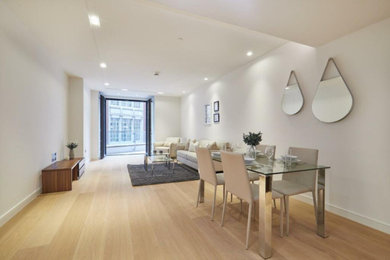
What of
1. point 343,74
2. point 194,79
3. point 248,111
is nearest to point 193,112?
point 194,79

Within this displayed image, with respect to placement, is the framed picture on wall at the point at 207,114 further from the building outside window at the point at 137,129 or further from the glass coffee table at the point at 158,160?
the building outside window at the point at 137,129

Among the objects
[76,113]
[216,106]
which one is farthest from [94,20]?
[216,106]

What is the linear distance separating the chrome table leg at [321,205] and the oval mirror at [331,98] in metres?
0.98

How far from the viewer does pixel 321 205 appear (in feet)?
6.40

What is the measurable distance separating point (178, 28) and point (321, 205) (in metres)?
2.95

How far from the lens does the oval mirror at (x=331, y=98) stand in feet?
7.76

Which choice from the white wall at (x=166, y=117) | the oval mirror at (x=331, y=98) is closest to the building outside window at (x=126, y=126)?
the white wall at (x=166, y=117)

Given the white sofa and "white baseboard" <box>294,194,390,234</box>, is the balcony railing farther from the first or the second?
"white baseboard" <box>294,194,390,234</box>

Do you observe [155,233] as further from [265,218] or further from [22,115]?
[22,115]

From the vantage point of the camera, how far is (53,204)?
2.78 meters

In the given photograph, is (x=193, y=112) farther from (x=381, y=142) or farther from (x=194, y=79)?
(x=381, y=142)

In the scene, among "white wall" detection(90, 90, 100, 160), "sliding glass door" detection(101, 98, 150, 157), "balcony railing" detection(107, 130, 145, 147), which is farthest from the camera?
"balcony railing" detection(107, 130, 145, 147)

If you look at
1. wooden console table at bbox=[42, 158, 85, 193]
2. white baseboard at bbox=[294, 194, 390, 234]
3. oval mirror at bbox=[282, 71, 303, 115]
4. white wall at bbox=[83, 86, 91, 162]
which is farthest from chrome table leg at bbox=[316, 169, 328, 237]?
white wall at bbox=[83, 86, 91, 162]

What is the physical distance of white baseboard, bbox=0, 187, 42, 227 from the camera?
2.17m
